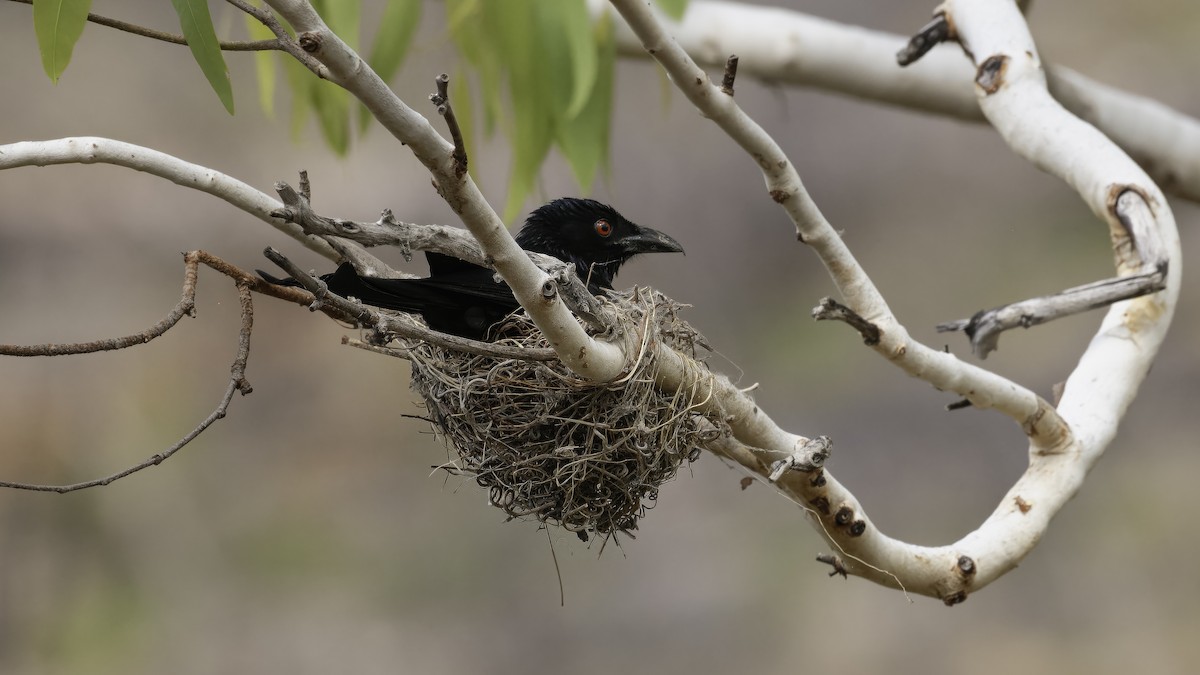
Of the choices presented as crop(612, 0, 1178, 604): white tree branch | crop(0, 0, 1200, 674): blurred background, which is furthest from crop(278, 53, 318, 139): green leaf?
crop(0, 0, 1200, 674): blurred background

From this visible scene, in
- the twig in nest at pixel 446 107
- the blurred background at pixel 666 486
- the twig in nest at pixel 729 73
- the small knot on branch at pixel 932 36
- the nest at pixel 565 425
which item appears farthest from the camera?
the blurred background at pixel 666 486

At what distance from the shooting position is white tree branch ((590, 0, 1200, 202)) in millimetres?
5266

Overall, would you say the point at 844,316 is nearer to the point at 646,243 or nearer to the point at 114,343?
the point at 646,243

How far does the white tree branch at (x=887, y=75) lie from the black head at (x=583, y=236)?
6.13ft

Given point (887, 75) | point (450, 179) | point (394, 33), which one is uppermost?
point (887, 75)

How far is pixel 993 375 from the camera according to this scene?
3.17m

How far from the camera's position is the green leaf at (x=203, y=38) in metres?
1.91

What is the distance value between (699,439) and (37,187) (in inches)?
384

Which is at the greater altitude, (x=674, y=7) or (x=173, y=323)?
(x=674, y=7)

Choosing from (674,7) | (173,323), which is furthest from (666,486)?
(173,323)

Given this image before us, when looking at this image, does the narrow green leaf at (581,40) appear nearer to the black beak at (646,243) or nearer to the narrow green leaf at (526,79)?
the narrow green leaf at (526,79)

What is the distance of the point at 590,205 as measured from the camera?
3775 millimetres

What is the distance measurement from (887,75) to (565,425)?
357cm

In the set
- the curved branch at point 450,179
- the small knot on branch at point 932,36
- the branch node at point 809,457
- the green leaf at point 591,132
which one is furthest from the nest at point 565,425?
the small knot on branch at point 932,36
